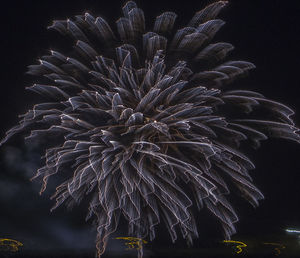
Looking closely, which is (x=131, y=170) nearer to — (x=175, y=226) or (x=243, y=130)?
(x=175, y=226)

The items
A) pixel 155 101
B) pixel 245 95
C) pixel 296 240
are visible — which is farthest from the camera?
pixel 296 240

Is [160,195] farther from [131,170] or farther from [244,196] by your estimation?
[244,196]

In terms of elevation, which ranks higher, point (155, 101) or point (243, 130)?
point (155, 101)

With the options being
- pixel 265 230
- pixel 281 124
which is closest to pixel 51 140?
pixel 281 124

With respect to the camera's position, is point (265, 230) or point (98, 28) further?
point (265, 230)

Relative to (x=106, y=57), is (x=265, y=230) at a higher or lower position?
lower

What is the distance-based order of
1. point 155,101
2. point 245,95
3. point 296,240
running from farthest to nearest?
point 296,240 → point 245,95 → point 155,101

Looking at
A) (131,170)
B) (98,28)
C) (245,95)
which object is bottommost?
(131,170)

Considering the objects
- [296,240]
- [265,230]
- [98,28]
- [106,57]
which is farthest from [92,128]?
[296,240]

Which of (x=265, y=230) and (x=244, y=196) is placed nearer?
(x=244, y=196)
